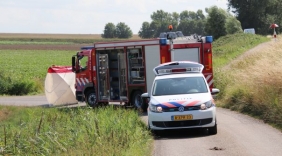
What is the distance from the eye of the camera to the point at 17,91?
41344mm

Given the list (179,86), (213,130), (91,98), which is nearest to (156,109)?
(179,86)

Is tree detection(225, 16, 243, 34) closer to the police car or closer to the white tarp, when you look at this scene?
the white tarp

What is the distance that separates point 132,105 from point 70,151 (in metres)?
11.9

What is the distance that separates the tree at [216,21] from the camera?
67.4 metres

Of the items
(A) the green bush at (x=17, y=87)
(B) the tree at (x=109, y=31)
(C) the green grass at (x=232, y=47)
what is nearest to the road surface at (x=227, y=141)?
(C) the green grass at (x=232, y=47)

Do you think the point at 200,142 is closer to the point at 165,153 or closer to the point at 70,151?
the point at 165,153

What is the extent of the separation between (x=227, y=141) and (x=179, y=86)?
9.17ft

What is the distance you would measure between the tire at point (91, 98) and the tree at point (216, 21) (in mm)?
42398

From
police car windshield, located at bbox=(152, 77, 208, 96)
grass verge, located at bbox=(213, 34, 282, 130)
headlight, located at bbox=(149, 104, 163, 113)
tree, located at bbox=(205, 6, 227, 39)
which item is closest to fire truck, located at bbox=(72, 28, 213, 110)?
grass verge, located at bbox=(213, 34, 282, 130)

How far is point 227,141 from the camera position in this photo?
15.2 metres

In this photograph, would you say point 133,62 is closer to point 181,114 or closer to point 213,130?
point 213,130

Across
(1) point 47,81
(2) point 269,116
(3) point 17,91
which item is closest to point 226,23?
(3) point 17,91

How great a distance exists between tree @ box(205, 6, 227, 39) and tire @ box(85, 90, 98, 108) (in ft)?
139

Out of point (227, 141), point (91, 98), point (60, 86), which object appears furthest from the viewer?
point (60, 86)
